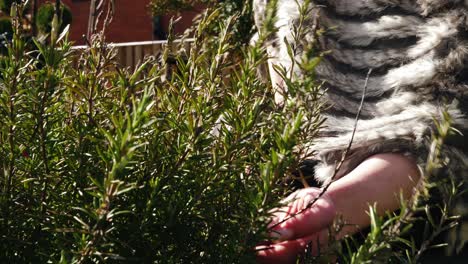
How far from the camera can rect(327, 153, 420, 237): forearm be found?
113 cm

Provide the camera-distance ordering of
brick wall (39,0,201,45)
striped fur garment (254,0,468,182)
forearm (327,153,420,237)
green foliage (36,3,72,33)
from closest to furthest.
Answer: green foliage (36,3,72,33) → forearm (327,153,420,237) → striped fur garment (254,0,468,182) → brick wall (39,0,201,45)

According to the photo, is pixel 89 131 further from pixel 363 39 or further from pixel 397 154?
pixel 363 39

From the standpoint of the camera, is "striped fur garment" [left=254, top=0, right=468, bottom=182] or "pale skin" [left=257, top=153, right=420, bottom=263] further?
"striped fur garment" [left=254, top=0, right=468, bottom=182]

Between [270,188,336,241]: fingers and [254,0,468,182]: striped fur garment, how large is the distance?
1.14 feet

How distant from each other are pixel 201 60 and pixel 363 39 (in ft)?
2.19

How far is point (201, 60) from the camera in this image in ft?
2.98

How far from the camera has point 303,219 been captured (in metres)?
0.92

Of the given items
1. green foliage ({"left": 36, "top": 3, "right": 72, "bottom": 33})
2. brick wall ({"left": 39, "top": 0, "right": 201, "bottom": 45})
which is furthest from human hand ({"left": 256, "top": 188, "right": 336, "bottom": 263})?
brick wall ({"left": 39, "top": 0, "right": 201, "bottom": 45})

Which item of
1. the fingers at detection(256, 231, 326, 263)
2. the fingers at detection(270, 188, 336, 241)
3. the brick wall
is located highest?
the fingers at detection(270, 188, 336, 241)

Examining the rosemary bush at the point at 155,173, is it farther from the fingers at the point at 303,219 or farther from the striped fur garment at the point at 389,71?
the striped fur garment at the point at 389,71

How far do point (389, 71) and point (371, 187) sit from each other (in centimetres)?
33

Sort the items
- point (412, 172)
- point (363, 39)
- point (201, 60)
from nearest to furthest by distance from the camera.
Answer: point (201, 60)
point (412, 172)
point (363, 39)

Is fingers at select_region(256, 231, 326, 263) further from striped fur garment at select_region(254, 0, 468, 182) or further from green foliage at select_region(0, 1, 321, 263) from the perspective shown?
striped fur garment at select_region(254, 0, 468, 182)

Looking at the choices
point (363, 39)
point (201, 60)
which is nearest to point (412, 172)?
point (363, 39)
